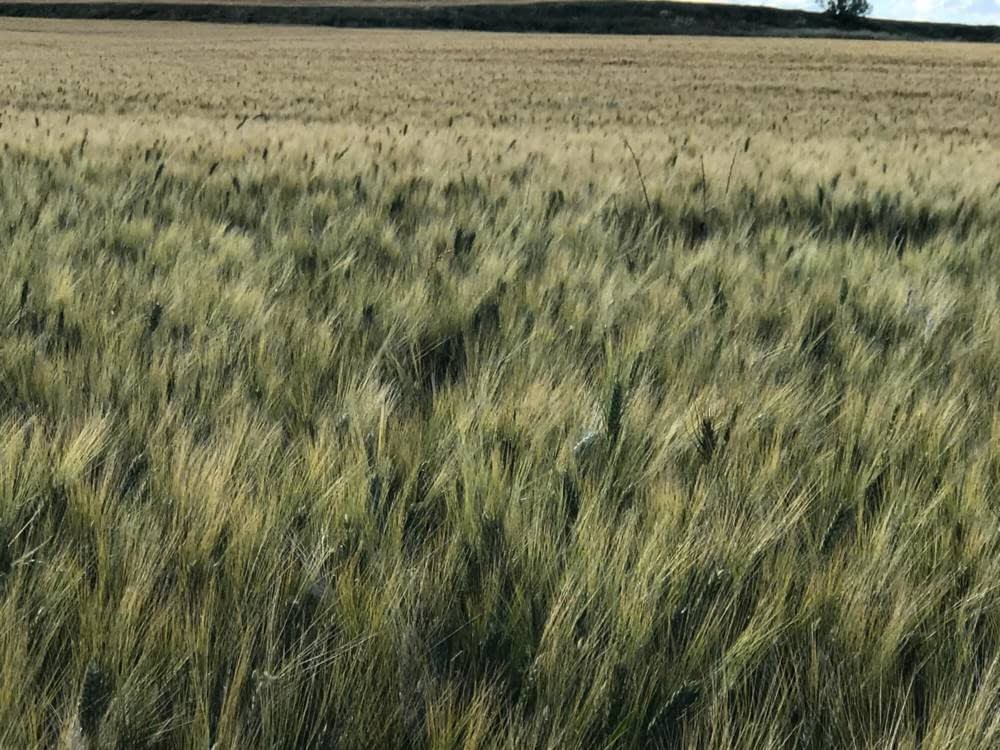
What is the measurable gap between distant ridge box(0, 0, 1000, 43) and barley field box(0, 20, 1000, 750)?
186 feet

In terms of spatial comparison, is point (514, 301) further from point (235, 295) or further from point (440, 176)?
point (440, 176)

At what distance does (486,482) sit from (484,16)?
60971 mm

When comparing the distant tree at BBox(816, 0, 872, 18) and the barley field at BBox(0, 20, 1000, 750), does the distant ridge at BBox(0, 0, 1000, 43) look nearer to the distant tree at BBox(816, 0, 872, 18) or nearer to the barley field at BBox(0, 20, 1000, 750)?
the distant tree at BBox(816, 0, 872, 18)

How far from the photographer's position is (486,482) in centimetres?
127

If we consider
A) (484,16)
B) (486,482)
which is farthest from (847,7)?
(486,482)

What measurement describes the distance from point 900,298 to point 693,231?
1719 millimetres

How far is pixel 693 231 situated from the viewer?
13.7 feet

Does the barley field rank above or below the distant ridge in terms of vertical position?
below

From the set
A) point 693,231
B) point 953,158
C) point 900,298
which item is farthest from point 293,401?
point 953,158

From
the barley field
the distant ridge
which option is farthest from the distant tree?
the barley field

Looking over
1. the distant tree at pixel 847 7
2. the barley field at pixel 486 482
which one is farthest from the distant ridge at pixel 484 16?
the barley field at pixel 486 482

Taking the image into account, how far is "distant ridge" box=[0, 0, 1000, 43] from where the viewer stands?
56.2 m

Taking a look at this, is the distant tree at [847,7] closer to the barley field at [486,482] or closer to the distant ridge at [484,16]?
the distant ridge at [484,16]

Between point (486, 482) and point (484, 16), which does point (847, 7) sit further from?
point (486, 482)
